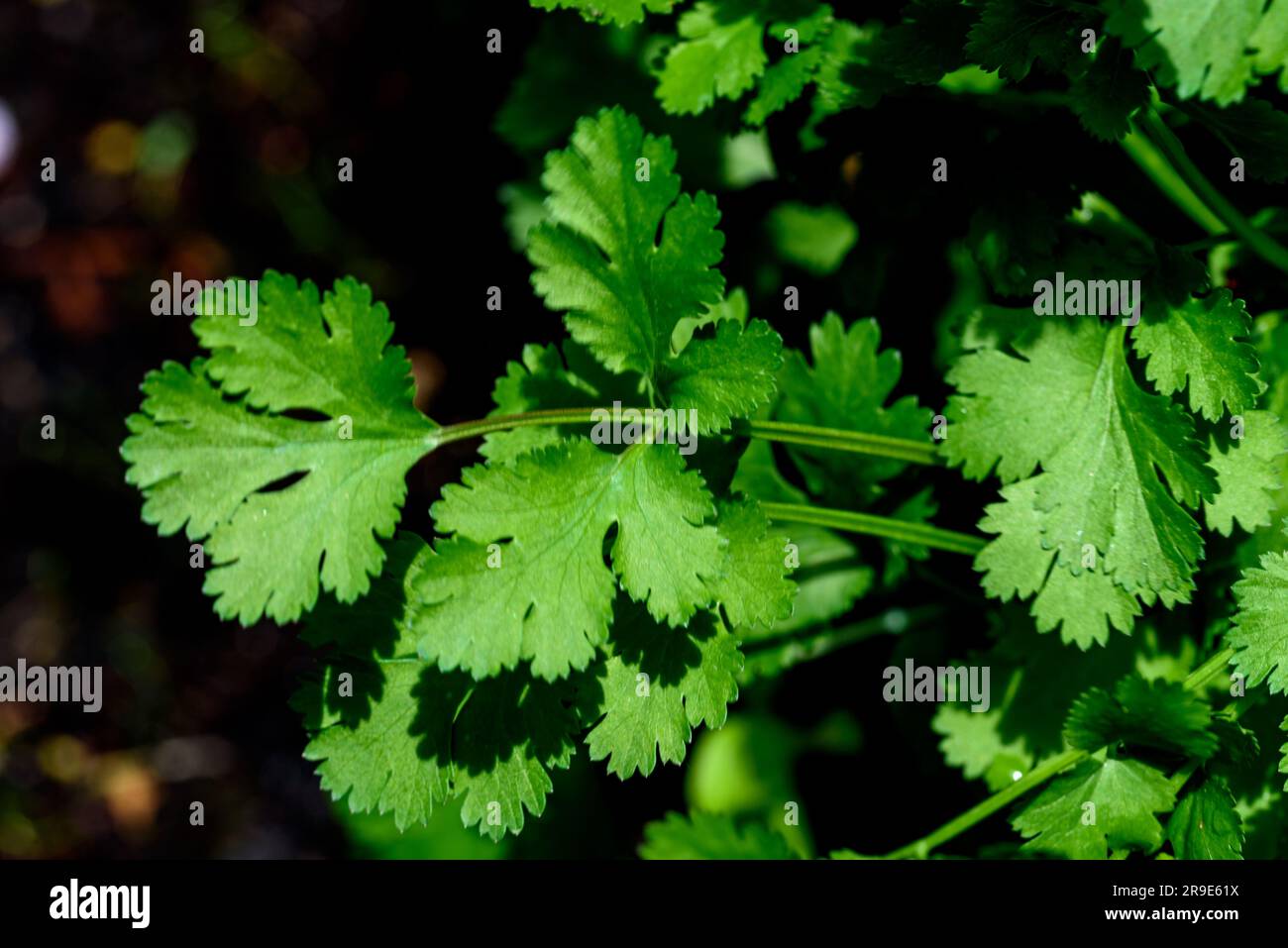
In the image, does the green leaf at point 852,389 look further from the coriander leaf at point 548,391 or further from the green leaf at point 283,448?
the green leaf at point 283,448

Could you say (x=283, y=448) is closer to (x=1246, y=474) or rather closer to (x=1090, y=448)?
(x=1090, y=448)

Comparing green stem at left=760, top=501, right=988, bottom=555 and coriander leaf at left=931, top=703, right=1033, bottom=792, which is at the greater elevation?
green stem at left=760, top=501, right=988, bottom=555

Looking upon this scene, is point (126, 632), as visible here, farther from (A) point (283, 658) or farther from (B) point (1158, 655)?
(B) point (1158, 655)

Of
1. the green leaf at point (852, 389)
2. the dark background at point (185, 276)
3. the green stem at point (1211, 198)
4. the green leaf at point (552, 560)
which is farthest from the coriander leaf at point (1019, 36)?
the dark background at point (185, 276)

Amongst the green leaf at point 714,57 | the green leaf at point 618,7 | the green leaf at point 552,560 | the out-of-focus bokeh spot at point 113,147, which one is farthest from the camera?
the out-of-focus bokeh spot at point 113,147

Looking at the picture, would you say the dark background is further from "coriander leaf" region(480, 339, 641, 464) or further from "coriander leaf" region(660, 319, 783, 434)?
"coriander leaf" region(660, 319, 783, 434)

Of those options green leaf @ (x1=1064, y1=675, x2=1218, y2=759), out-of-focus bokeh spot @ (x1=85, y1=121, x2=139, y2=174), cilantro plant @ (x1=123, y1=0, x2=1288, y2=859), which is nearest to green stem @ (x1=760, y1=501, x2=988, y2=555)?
cilantro plant @ (x1=123, y1=0, x2=1288, y2=859)
